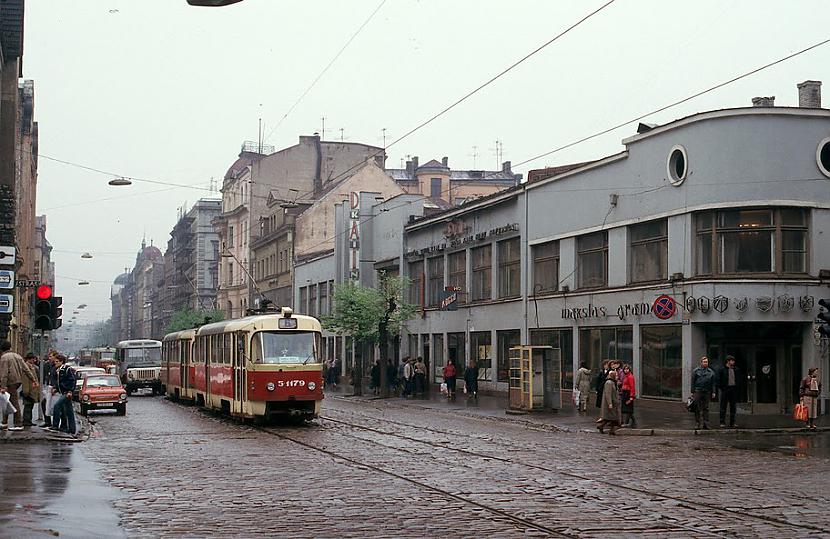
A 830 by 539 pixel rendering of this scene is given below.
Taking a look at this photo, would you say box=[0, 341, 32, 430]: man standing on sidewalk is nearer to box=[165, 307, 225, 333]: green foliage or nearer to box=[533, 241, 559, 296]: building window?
box=[533, 241, 559, 296]: building window

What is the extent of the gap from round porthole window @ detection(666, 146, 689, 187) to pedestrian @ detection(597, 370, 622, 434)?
385 inches

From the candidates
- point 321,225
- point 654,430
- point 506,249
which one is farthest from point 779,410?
point 321,225

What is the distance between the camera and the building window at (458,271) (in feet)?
169

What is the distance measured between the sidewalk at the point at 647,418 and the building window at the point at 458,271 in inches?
367

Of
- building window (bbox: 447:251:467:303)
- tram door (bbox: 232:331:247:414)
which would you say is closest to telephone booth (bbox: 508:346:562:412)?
tram door (bbox: 232:331:247:414)

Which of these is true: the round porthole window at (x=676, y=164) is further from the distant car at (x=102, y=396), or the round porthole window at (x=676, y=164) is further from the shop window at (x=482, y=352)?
the distant car at (x=102, y=396)

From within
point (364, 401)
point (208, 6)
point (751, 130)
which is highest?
point (751, 130)

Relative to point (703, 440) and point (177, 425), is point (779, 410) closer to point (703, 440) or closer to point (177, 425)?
point (703, 440)

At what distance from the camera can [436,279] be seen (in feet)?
182

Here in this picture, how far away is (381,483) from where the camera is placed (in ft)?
52.6

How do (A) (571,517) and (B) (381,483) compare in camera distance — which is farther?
(B) (381,483)

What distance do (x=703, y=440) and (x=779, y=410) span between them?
8.88 meters

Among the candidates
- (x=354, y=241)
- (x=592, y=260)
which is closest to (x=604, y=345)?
(x=592, y=260)

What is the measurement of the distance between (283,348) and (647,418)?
1014cm
